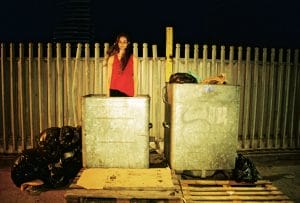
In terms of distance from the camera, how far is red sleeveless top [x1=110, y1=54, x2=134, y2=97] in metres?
4.66

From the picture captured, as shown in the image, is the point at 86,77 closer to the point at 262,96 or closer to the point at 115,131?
the point at 115,131

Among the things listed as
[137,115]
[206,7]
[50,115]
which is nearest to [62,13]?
[206,7]

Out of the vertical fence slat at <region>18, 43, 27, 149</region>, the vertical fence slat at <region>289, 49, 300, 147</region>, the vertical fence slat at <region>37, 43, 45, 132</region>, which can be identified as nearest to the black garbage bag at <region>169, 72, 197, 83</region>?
the vertical fence slat at <region>37, 43, 45, 132</region>

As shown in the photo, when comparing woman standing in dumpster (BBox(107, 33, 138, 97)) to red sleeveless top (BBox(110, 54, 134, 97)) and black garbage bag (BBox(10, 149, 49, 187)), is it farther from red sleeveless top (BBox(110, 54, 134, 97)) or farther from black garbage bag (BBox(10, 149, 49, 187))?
black garbage bag (BBox(10, 149, 49, 187))

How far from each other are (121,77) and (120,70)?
108mm

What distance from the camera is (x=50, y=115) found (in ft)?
20.2

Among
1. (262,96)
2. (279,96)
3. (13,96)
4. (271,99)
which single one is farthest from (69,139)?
(279,96)

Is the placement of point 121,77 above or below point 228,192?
above

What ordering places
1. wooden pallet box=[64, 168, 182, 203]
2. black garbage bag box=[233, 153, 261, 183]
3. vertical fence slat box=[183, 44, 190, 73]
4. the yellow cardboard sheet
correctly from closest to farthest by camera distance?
wooden pallet box=[64, 168, 182, 203] → the yellow cardboard sheet → black garbage bag box=[233, 153, 261, 183] → vertical fence slat box=[183, 44, 190, 73]

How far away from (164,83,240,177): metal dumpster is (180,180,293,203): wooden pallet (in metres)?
0.23

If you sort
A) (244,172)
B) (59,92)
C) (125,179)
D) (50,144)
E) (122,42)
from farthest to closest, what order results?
(59,92)
(50,144)
(122,42)
(244,172)
(125,179)

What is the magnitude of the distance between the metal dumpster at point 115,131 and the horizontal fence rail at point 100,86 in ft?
8.67

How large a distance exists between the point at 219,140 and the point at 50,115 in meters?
3.67

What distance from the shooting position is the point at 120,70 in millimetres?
4656
